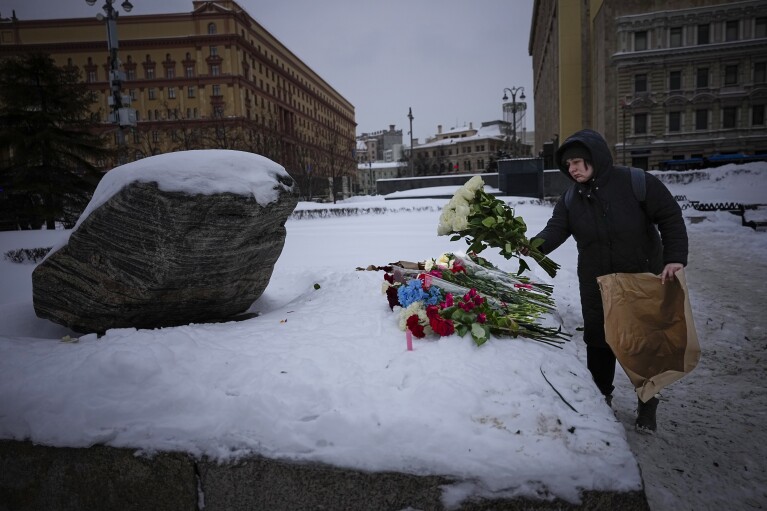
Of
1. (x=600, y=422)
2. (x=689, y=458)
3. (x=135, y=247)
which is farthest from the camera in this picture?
(x=135, y=247)

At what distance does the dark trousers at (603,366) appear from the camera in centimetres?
331

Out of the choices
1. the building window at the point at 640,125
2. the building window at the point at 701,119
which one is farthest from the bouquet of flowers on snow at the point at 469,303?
the building window at the point at 701,119

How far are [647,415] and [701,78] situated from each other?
43676 mm

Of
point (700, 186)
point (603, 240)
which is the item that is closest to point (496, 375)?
point (603, 240)

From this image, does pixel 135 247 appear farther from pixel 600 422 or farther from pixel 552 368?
pixel 600 422

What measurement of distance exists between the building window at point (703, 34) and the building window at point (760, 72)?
4.29m

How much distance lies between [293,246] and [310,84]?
78613 millimetres

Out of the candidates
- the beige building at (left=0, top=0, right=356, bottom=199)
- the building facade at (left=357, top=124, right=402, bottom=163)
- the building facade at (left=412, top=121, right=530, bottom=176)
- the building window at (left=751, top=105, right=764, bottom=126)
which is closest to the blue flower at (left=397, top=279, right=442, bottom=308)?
the building window at (left=751, top=105, right=764, bottom=126)

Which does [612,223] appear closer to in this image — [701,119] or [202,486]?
[202,486]

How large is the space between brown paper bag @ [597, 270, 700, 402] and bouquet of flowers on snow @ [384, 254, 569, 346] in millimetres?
497

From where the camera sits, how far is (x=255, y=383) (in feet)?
8.50

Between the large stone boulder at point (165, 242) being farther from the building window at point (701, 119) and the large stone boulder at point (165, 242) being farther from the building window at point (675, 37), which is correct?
the building window at point (701, 119)

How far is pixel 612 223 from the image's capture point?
3.04 metres

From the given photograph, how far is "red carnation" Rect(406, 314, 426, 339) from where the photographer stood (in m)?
3.26
